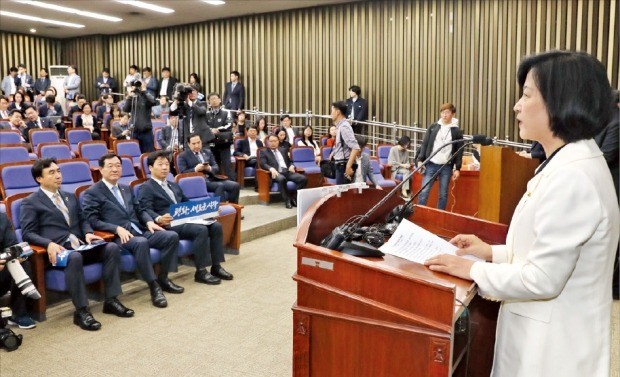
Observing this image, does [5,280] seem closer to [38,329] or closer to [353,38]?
Answer: [38,329]

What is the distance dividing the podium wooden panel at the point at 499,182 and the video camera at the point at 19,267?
236 centimetres

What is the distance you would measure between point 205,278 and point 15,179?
1714 mm

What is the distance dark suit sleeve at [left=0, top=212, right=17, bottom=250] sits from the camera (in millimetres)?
3072

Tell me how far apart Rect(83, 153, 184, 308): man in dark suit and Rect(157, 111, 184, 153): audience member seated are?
89.8 inches

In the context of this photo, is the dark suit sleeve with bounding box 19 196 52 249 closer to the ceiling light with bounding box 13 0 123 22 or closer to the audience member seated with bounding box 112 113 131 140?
the audience member seated with bounding box 112 113 131 140

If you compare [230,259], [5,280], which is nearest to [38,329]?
[5,280]

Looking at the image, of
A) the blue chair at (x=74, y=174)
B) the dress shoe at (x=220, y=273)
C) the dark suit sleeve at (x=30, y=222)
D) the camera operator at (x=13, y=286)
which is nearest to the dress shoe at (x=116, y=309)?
the camera operator at (x=13, y=286)

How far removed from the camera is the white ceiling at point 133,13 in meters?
9.75

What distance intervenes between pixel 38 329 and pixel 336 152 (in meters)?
3.27

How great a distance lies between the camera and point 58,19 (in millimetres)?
11594

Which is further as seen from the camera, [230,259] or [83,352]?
[230,259]

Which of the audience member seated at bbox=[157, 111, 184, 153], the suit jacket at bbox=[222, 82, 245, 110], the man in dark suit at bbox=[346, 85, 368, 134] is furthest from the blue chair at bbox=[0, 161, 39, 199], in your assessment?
the suit jacket at bbox=[222, 82, 245, 110]

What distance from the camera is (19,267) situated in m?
2.93

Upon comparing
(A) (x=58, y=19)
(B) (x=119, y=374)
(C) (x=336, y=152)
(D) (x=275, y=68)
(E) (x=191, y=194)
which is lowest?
(B) (x=119, y=374)
